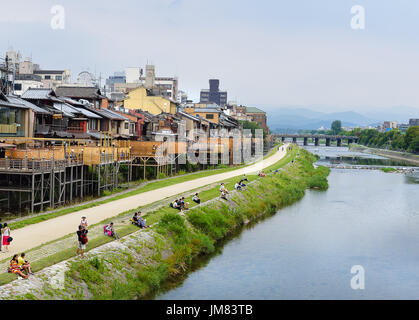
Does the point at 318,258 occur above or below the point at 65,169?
below

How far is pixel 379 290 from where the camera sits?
24.8m

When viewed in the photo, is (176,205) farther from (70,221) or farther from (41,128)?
(41,128)

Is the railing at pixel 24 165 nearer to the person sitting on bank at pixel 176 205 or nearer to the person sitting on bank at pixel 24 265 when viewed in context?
the person sitting on bank at pixel 176 205

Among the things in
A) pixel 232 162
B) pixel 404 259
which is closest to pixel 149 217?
pixel 404 259

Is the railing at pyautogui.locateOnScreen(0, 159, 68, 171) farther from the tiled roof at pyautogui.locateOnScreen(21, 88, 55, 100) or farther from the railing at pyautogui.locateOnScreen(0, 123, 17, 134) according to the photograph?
the tiled roof at pyautogui.locateOnScreen(21, 88, 55, 100)

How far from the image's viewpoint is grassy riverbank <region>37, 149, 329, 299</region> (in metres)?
19.8

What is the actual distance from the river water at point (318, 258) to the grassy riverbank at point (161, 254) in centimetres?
99

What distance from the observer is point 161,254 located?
25609mm

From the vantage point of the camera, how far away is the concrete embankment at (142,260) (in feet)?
59.7

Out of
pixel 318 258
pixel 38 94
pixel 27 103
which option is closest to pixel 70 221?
pixel 318 258

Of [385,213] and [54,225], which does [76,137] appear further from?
[385,213]

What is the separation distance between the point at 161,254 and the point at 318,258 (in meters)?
10.7
